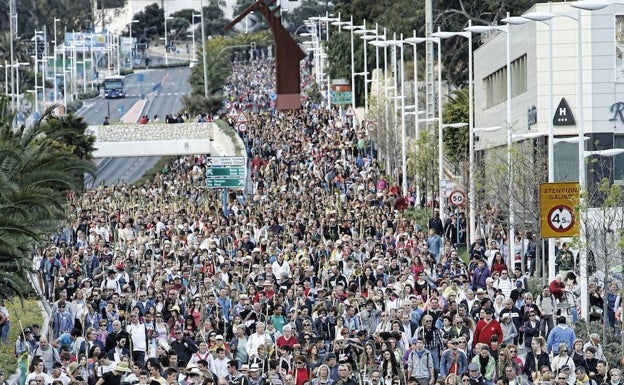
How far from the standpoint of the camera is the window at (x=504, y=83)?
52219mm

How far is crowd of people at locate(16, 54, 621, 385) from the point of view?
22750mm

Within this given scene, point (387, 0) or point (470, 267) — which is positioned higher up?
point (387, 0)

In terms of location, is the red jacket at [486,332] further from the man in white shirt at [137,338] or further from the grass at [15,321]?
the grass at [15,321]

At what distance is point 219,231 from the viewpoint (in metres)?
39.8

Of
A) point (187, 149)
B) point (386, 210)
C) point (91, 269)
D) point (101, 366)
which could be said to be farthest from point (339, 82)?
point (101, 366)

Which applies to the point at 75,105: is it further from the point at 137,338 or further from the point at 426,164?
the point at 137,338

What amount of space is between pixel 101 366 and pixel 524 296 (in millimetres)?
6731

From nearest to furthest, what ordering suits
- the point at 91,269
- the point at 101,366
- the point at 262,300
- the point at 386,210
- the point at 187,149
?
the point at 101,366
the point at 262,300
the point at 91,269
the point at 386,210
the point at 187,149

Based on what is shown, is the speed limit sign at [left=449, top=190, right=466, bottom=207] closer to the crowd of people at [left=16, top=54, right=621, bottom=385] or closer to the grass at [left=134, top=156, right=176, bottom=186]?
the crowd of people at [left=16, top=54, right=621, bottom=385]

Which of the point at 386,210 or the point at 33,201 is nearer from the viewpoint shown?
the point at 33,201

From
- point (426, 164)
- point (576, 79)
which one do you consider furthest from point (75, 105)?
Result: point (576, 79)

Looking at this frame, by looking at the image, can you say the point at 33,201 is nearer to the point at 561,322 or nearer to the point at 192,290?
the point at 192,290

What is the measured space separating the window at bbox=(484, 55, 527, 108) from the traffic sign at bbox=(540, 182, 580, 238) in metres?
22.4

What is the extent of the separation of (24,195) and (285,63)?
55.6 m
